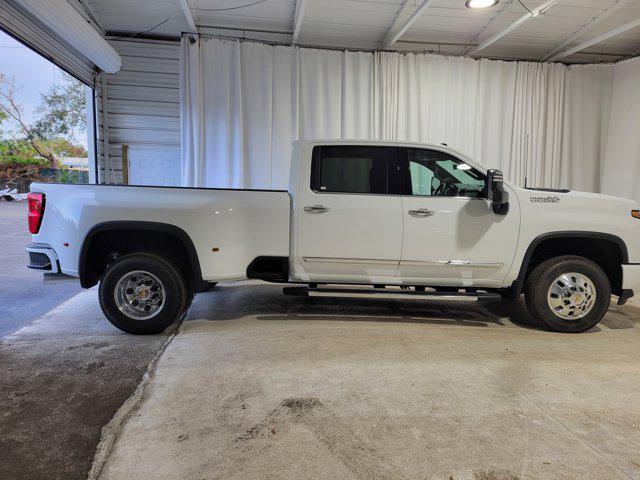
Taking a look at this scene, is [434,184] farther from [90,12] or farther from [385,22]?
[90,12]

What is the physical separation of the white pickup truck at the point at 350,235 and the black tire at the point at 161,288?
0.4 inches

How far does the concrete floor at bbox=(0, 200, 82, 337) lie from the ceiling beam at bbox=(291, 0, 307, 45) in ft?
17.4

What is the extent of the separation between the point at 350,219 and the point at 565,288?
7.64 feet

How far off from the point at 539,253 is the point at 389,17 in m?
5.11

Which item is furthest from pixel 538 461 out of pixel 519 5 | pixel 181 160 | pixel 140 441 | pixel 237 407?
pixel 181 160

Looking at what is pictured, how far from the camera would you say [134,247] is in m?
4.36

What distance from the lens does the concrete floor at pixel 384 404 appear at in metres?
2.22

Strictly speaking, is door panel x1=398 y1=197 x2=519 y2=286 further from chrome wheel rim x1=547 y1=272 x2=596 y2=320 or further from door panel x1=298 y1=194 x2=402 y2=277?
chrome wheel rim x1=547 y1=272 x2=596 y2=320

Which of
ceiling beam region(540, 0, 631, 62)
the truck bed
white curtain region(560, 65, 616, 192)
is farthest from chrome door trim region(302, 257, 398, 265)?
white curtain region(560, 65, 616, 192)

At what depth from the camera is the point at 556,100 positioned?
30.4 feet

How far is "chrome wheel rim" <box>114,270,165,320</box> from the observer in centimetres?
413

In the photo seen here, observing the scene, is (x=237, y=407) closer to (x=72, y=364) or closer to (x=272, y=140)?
(x=72, y=364)

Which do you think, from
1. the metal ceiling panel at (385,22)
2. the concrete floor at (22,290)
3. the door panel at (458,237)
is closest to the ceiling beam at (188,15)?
the metal ceiling panel at (385,22)

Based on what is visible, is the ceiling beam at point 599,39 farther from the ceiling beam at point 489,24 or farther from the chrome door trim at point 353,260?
the chrome door trim at point 353,260
